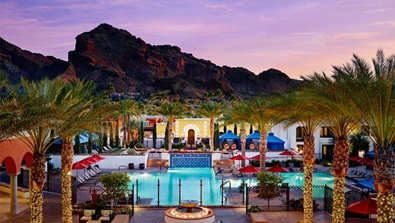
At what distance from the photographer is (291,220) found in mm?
17750

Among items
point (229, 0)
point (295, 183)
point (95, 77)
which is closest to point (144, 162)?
point (295, 183)

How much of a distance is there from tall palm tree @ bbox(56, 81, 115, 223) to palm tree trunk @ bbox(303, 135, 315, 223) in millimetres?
8497

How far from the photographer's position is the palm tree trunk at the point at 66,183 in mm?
15930

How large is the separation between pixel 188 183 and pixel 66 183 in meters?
13.7

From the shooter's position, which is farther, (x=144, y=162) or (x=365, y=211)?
(x=144, y=162)

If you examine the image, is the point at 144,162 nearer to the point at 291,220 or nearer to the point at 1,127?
the point at 291,220

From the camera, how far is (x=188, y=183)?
28891 millimetres

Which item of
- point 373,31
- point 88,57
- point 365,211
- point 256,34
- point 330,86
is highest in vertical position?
point 88,57

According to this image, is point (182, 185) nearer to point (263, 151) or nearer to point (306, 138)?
point (263, 151)

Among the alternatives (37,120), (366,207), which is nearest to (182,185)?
(366,207)

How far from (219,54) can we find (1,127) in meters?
178

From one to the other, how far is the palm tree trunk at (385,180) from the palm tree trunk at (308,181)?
5920mm

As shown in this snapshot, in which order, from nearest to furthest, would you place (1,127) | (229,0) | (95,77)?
1. (1,127)
2. (229,0)
3. (95,77)

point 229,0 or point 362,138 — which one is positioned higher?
point 229,0
